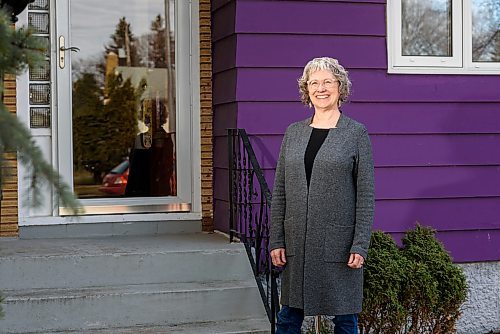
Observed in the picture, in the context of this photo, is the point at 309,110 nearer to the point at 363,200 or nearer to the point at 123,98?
the point at 363,200

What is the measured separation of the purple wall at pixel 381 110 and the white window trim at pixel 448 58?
0.16 feet

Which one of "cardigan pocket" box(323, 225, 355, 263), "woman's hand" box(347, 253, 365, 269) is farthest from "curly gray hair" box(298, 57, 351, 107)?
"woman's hand" box(347, 253, 365, 269)

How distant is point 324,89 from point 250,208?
127cm

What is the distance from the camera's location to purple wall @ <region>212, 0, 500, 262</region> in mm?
5098

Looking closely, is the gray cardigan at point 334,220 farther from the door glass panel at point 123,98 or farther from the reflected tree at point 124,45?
the reflected tree at point 124,45

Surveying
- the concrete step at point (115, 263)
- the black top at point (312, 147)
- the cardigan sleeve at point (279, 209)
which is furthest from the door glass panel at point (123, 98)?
the black top at point (312, 147)

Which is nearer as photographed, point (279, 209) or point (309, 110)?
point (279, 209)

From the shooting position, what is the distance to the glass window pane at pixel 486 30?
554 cm

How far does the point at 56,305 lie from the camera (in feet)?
14.2

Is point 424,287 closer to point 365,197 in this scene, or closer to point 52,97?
point 365,197

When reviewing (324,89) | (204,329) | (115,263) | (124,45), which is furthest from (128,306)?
(124,45)

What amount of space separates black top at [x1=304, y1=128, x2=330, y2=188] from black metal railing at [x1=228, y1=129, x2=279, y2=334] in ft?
2.40

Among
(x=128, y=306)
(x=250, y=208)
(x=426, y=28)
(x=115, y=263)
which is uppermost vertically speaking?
(x=426, y=28)

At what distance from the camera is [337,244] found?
3.75 m
